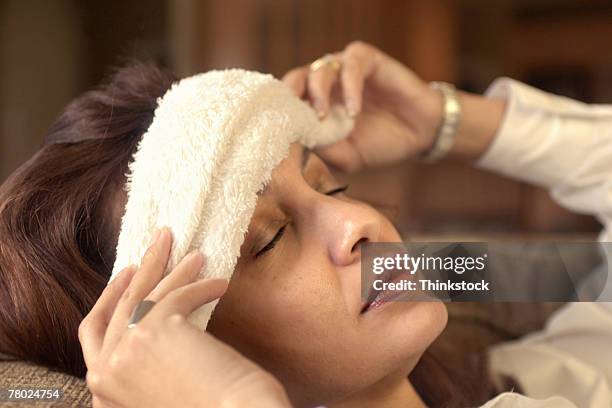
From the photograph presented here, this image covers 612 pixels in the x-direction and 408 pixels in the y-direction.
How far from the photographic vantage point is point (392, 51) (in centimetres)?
229

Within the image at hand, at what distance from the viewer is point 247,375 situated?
39 centimetres

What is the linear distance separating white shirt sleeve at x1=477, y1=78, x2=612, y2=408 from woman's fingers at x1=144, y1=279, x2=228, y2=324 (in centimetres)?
43

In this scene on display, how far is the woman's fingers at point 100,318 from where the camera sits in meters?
0.43

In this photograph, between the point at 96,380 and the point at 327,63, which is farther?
the point at 327,63

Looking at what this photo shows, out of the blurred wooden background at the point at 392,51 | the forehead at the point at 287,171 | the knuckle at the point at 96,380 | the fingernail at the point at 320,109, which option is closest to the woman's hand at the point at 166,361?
the knuckle at the point at 96,380

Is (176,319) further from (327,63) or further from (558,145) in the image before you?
(558,145)

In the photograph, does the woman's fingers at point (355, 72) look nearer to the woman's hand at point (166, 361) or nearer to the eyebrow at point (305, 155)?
the eyebrow at point (305, 155)

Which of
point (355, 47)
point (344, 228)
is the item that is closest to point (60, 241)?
point (344, 228)

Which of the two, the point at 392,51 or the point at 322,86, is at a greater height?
the point at 322,86

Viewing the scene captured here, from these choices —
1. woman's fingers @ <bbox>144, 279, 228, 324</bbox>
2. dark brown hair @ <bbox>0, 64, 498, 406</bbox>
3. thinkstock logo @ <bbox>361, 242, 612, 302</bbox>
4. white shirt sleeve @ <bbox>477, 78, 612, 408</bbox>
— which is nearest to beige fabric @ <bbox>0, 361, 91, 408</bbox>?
dark brown hair @ <bbox>0, 64, 498, 406</bbox>

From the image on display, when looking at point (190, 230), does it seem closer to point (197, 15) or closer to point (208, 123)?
point (208, 123)

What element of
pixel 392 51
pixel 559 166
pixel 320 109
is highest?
pixel 320 109

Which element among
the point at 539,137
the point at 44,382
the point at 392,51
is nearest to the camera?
the point at 44,382

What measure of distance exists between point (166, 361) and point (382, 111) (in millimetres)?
530
